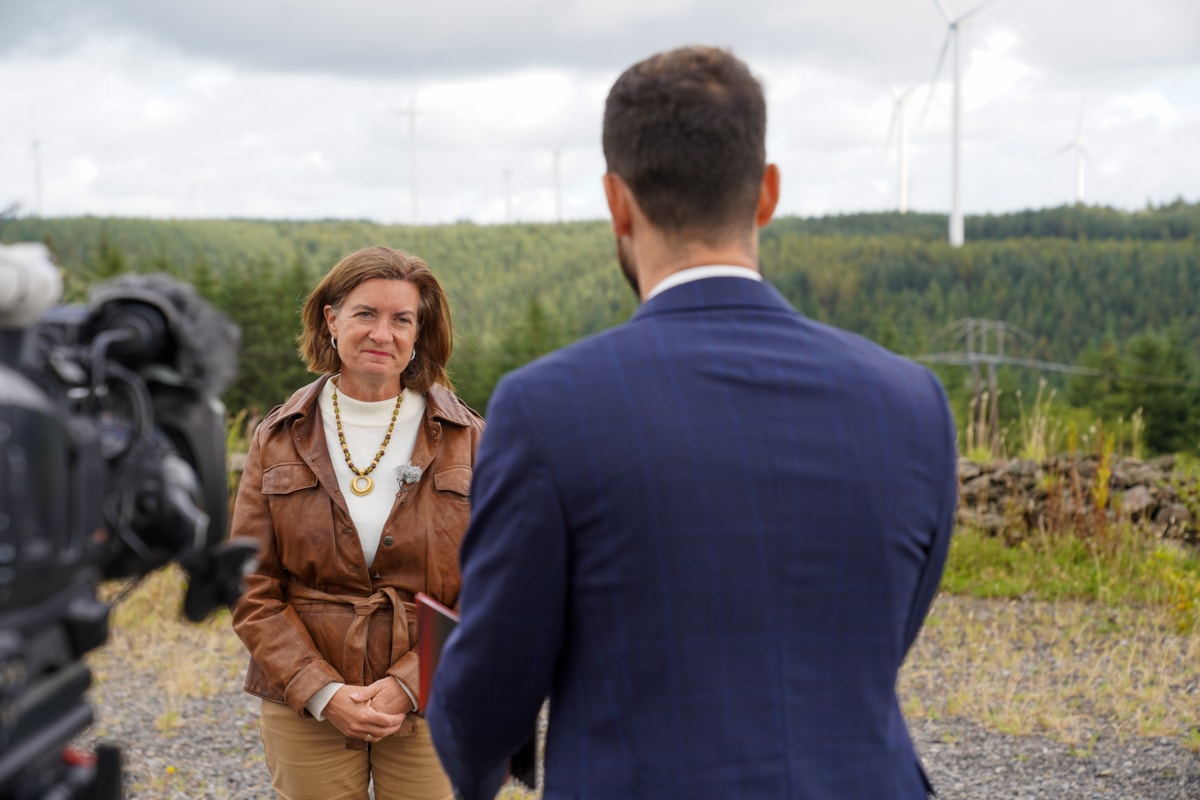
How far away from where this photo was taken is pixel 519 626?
1.68 m

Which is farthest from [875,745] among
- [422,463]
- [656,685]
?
[422,463]

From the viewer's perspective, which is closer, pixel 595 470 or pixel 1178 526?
pixel 595 470

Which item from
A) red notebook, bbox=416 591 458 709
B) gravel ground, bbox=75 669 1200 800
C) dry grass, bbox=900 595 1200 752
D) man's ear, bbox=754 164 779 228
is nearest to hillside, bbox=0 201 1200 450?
dry grass, bbox=900 595 1200 752

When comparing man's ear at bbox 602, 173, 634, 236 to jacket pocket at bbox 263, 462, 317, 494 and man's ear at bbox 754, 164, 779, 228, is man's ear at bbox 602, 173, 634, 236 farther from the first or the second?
jacket pocket at bbox 263, 462, 317, 494

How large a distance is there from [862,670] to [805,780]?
0.17 m

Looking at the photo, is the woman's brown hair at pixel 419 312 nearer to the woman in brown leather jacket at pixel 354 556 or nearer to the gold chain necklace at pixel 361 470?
the woman in brown leather jacket at pixel 354 556

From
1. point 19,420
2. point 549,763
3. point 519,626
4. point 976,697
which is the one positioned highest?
point 19,420

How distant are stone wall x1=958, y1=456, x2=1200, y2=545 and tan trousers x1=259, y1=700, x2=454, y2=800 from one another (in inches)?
295

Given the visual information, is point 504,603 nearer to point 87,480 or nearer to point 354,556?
point 87,480

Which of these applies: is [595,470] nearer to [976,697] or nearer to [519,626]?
[519,626]

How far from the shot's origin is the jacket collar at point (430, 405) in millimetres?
3244

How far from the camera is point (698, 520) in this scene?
5.25ft

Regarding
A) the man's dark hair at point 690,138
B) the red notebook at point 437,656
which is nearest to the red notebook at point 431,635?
the red notebook at point 437,656

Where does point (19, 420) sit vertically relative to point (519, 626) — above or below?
above
